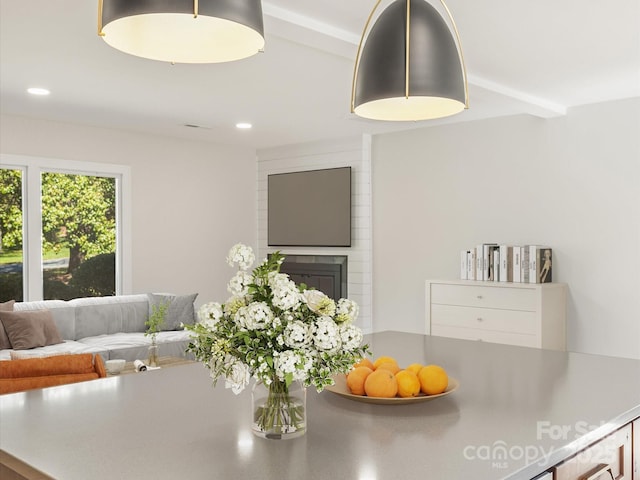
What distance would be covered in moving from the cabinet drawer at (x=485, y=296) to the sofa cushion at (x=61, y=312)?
3.38 metres

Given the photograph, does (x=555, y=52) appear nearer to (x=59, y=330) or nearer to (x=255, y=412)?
(x=255, y=412)

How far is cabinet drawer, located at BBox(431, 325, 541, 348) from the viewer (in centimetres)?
530

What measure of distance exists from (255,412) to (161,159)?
242 inches

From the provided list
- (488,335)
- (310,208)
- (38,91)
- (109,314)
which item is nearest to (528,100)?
(488,335)

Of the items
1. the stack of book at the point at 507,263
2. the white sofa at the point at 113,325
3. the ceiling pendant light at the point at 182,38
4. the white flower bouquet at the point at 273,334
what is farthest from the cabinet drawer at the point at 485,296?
the ceiling pendant light at the point at 182,38

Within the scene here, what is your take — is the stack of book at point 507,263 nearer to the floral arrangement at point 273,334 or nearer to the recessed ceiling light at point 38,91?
the recessed ceiling light at point 38,91

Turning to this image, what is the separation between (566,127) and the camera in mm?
5598

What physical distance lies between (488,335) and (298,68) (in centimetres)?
286

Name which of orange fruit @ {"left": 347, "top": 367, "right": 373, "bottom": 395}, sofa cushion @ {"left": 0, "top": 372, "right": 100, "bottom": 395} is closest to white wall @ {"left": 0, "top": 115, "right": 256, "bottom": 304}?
sofa cushion @ {"left": 0, "top": 372, "right": 100, "bottom": 395}

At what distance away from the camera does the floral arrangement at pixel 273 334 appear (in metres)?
1.31

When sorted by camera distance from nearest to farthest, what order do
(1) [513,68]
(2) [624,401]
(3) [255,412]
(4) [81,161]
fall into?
(3) [255,412], (2) [624,401], (1) [513,68], (4) [81,161]

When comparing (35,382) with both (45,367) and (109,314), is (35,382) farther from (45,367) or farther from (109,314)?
(109,314)

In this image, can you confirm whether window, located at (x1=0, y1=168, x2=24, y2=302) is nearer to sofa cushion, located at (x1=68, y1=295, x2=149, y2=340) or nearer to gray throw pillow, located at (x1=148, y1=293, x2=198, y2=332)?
sofa cushion, located at (x1=68, y1=295, x2=149, y2=340)

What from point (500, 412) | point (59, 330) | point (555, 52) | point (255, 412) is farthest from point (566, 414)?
point (59, 330)
